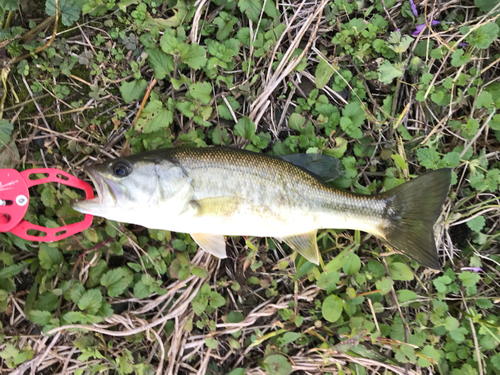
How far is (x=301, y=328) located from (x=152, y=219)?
1821mm

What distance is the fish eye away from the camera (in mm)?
2254

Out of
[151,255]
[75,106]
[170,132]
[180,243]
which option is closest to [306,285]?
[180,243]

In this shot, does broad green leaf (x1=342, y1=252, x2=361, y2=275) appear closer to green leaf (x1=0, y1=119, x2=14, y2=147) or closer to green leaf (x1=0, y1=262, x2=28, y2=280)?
green leaf (x1=0, y1=262, x2=28, y2=280)

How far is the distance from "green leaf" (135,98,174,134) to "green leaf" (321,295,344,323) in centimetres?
220

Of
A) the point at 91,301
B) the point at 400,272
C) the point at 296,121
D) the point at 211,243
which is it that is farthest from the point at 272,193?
the point at 91,301

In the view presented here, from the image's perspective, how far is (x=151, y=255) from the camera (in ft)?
9.07

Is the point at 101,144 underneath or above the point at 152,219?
above

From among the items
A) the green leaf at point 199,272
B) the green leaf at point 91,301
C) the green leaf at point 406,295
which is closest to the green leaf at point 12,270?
the green leaf at point 91,301

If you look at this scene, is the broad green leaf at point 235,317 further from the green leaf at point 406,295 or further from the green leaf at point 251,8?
the green leaf at point 251,8

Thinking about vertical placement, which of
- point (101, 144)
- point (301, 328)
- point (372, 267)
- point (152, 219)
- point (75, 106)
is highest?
point (75, 106)

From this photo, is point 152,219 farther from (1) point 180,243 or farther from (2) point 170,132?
(2) point 170,132

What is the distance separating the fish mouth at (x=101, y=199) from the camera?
217 centimetres

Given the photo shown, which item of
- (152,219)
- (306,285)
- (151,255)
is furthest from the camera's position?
(306,285)

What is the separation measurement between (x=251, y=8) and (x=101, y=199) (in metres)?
2.21
